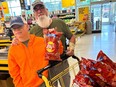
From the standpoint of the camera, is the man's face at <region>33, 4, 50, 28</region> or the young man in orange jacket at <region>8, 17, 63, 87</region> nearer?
the young man in orange jacket at <region>8, 17, 63, 87</region>

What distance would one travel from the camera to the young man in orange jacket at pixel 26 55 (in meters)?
1.37

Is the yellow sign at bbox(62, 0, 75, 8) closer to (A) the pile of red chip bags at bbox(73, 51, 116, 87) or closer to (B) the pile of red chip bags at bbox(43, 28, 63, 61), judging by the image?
(B) the pile of red chip bags at bbox(43, 28, 63, 61)

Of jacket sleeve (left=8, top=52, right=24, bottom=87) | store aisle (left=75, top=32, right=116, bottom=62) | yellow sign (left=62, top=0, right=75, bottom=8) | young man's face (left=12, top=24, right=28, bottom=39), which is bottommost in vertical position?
store aisle (left=75, top=32, right=116, bottom=62)

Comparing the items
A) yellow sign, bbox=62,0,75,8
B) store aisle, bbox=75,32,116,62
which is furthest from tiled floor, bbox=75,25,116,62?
yellow sign, bbox=62,0,75,8

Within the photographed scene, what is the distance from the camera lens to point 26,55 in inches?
54.8

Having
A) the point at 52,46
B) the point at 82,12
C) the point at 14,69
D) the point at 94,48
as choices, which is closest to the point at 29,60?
the point at 14,69

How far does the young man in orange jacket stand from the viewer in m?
1.37

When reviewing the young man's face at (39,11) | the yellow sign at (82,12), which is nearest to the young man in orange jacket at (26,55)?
the young man's face at (39,11)

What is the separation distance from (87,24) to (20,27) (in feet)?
27.0

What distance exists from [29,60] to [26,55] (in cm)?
6

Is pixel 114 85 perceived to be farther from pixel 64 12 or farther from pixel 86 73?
pixel 64 12

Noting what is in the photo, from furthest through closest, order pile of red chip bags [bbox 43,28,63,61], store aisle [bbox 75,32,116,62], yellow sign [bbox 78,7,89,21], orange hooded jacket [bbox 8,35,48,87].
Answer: yellow sign [bbox 78,7,89,21]
store aisle [bbox 75,32,116,62]
orange hooded jacket [bbox 8,35,48,87]
pile of red chip bags [bbox 43,28,63,61]

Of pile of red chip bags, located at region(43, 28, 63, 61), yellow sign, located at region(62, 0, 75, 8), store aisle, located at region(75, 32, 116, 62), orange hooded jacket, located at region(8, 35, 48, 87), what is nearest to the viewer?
pile of red chip bags, located at region(43, 28, 63, 61)

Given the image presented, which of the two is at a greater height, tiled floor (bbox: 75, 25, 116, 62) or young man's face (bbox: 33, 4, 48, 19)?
young man's face (bbox: 33, 4, 48, 19)
